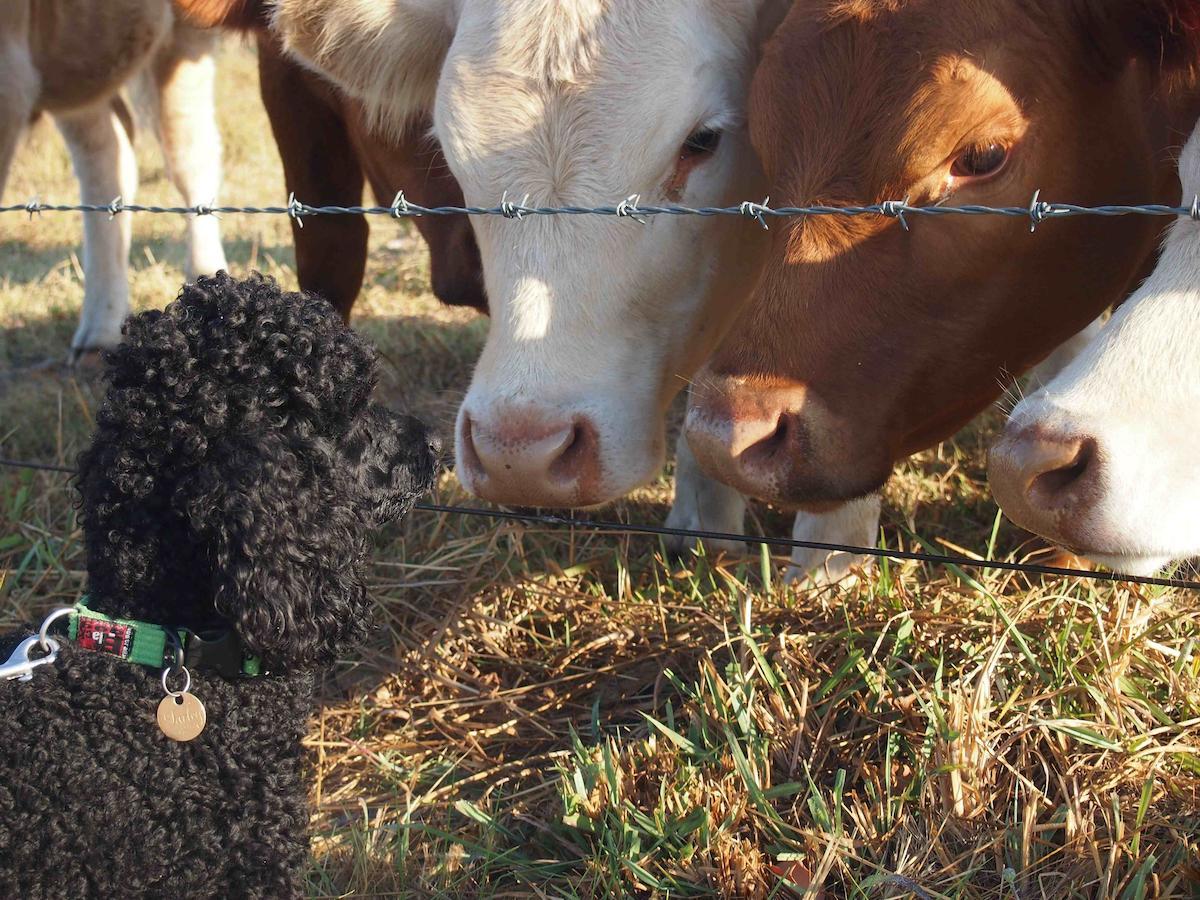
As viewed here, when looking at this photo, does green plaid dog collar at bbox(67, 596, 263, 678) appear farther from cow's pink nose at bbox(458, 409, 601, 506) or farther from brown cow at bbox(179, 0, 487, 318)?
brown cow at bbox(179, 0, 487, 318)

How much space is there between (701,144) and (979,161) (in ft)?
1.98

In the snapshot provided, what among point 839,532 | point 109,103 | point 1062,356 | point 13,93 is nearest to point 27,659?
point 839,532

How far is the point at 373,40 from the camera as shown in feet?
9.53

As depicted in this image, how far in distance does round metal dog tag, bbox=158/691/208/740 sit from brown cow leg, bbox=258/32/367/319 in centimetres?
226

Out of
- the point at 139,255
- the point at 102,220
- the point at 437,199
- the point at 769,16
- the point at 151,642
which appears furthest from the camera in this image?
the point at 139,255

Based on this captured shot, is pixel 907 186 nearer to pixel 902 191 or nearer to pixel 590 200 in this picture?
pixel 902 191

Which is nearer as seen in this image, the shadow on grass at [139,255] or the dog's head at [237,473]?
the dog's head at [237,473]

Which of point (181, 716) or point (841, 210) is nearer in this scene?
point (181, 716)

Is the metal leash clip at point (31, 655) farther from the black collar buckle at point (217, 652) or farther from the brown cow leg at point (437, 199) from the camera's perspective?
the brown cow leg at point (437, 199)

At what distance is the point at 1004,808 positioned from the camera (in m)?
2.03

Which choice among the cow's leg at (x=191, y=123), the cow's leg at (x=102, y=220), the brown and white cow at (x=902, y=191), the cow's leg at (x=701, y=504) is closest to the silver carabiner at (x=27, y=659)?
the brown and white cow at (x=902, y=191)

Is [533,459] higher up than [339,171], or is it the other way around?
[339,171]

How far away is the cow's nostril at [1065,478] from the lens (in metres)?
1.76

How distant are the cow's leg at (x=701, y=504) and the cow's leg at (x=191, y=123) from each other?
261cm
